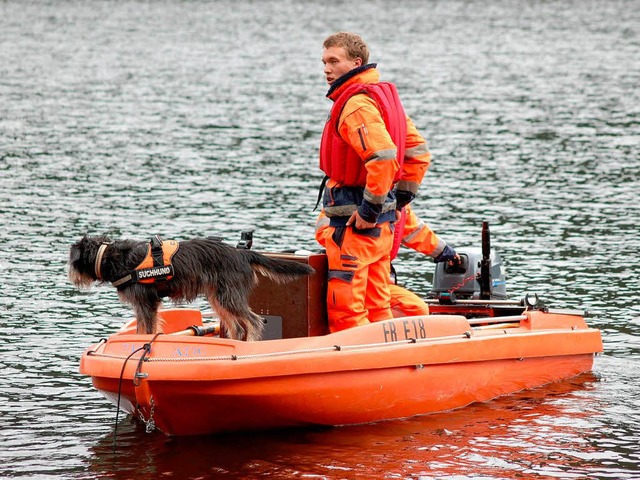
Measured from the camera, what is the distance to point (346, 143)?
8125 millimetres

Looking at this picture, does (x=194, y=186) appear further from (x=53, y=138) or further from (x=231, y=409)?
(x=231, y=409)

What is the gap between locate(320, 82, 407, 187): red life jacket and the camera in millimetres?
8109

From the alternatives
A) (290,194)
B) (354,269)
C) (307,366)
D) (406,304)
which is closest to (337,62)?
(354,269)

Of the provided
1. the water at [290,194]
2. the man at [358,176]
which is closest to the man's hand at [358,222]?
the man at [358,176]

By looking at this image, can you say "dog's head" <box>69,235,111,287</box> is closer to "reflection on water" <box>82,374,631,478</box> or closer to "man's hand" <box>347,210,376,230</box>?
"reflection on water" <box>82,374,631,478</box>

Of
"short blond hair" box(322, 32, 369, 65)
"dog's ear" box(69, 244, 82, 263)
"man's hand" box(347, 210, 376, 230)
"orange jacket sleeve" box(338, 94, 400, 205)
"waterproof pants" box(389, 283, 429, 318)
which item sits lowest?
"waterproof pants" box(389, 283, 429, 318)

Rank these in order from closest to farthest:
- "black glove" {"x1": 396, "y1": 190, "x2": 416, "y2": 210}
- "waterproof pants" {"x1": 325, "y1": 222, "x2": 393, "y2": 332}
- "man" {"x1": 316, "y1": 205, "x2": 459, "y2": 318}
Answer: "waterproof pants" {"x1": 325, "y1": 222, "x2": 393, "y2": 332}, "man" {"x1": 316, "y1": 205, "x2": 459, "y2": 318}, "black glove" {"x1": 396, "y1": 190, "x2": 416, "y2": 210}

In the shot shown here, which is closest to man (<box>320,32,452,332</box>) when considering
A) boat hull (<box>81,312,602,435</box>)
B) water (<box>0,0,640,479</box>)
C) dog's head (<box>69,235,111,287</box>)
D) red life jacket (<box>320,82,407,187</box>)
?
red life jacket (<box>320,82,407,187</box>)

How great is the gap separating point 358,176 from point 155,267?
1434 mm

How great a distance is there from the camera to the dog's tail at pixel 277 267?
26.8ft

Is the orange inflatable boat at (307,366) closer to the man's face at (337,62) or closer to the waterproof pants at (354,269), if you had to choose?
the waterproof pants at (354,269)

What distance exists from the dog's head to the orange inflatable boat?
0.42 m

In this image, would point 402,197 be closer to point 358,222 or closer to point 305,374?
point 358,222

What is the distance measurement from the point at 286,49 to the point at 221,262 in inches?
1306
